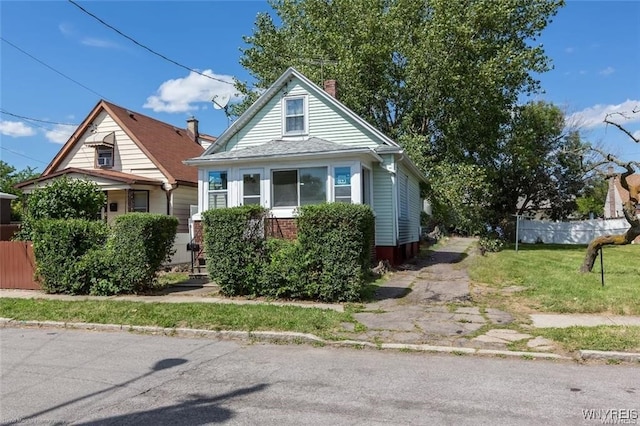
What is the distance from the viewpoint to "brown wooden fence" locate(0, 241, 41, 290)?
1237 cm

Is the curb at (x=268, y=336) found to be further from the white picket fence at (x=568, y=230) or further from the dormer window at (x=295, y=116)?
the white picket fence at (x=568, y=230)

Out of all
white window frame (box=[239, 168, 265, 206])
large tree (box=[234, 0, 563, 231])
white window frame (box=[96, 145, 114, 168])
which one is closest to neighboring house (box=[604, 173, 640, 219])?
large tree (box=[234, 0, 563, 231])

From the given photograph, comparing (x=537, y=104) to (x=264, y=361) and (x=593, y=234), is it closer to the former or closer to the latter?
(x=593, y=234)

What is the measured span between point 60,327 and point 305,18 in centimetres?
2243

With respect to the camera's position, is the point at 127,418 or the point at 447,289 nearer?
the point at 127,418

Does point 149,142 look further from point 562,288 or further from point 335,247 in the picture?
point 562,288

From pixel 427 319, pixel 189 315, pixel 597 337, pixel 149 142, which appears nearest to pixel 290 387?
pixel 427 319

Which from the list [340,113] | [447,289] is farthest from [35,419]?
[340,113]

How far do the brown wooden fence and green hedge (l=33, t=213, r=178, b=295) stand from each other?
839 mm

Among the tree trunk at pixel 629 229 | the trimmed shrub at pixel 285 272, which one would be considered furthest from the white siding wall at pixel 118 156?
the tree trunk at pixel 629 229

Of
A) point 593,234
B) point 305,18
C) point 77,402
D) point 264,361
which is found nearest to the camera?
point 77,402

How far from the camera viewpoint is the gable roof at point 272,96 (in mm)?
15828

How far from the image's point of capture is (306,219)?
9.87m

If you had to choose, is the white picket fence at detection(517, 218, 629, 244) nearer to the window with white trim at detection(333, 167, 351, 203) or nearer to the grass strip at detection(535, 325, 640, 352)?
the window with white trim at detection(333, 167, 351, 203)
